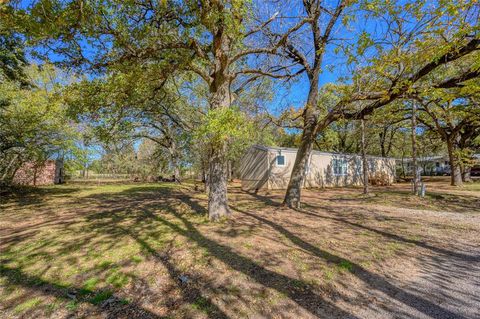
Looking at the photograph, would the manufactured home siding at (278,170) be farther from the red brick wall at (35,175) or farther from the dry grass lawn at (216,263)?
the red brick wall at (35,175)

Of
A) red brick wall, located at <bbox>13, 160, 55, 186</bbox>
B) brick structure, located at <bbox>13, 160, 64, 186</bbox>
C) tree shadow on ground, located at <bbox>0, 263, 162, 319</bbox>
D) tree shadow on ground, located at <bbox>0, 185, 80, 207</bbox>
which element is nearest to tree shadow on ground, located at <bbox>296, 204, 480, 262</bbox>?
tree shadow on ground, located at <bbox>0, 263, 162, 319</bbox>

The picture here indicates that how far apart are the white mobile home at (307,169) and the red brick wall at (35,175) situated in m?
13.7

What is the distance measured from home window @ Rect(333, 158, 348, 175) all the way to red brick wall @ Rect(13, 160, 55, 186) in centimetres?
2035

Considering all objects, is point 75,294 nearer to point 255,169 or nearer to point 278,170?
point 278,170

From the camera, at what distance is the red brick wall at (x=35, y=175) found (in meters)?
16.5

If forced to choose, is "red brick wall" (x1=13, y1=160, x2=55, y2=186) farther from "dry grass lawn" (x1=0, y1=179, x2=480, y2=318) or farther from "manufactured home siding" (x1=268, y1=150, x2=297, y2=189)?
"manufactured home siding" (x1=268, y1=150, x2=297, y2=189)

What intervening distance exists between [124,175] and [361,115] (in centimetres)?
2586

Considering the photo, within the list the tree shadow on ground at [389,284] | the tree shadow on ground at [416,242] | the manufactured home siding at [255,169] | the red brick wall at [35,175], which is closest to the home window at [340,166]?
the manufactured home siding at [255,169]

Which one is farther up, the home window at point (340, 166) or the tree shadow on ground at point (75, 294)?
the home window at point (340, 166)

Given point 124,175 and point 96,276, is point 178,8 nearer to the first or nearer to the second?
point 96,276

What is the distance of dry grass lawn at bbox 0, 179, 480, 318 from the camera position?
8.22 ft

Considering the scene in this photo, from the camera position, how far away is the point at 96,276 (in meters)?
3.12

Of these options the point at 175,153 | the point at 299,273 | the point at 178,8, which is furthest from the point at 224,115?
the point at 175,153

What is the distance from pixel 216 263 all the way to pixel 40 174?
2090 cm
